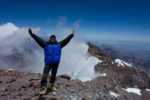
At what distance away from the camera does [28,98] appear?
8125 mm

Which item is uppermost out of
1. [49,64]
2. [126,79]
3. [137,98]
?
[49,64]

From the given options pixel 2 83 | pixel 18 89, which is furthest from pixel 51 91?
pixel 2 83

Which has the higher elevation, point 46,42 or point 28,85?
point 46,42

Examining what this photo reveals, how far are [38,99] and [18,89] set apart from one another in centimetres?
315

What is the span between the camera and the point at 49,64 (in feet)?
27.1

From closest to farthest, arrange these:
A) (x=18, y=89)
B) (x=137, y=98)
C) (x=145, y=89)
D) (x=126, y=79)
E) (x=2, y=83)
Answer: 1. (x=18, y=89)
2. (x=2, y=83)
3. (x=137, y=98)
4. (x=145, y=89)
5. (x=126, y=79)

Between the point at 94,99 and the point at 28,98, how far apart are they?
4.53 metres

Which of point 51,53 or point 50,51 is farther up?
point 50,51

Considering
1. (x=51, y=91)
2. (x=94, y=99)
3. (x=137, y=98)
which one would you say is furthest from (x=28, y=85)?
(x=137, y=98)

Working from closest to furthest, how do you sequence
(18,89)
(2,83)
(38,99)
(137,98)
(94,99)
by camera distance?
(38,99) → (94,99) → (18,89) → (2,83) → (137,98)

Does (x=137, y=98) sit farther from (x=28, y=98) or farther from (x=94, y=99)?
(x=28, y=98)

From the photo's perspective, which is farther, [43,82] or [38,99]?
[43,82]

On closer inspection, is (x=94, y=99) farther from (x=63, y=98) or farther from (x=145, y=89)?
(x=145, y=89)

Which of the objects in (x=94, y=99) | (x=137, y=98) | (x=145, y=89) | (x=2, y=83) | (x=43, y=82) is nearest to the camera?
(x=43, y=82)
